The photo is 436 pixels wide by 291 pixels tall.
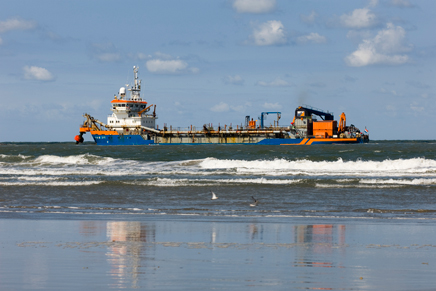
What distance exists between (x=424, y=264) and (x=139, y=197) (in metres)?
14.4

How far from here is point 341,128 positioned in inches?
3752

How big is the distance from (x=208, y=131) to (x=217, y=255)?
89638 mm

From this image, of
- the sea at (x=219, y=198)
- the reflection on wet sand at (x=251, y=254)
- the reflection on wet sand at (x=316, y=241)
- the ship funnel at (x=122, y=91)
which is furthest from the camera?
the ship funnel at (x=122, y=91)

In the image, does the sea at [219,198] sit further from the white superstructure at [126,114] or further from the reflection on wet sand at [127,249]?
the white superstructure at [126,114]

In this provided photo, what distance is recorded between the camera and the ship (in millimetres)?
92250

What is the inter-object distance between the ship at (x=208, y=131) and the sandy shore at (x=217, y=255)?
78783mm

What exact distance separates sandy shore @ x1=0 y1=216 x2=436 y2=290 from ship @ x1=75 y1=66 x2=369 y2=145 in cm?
7878

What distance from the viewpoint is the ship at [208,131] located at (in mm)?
92250

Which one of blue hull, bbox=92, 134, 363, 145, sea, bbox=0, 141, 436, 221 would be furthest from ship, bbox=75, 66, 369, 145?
sea, bbox=0, 141, 436, 221

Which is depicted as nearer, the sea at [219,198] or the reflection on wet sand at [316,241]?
the reflection on wet sand at [316,241]

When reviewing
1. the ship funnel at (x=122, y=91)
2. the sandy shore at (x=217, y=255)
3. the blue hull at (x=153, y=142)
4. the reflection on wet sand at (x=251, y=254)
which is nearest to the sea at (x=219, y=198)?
the sandy shore at (x=217, y=255)

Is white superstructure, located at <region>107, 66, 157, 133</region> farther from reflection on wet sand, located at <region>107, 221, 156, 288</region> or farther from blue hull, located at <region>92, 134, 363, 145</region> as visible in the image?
reflection on wet sand, located at <region>107, 221, 156, 288</region>

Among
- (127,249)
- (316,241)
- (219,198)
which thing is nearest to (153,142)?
(219,198)

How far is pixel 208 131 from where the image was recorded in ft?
324
